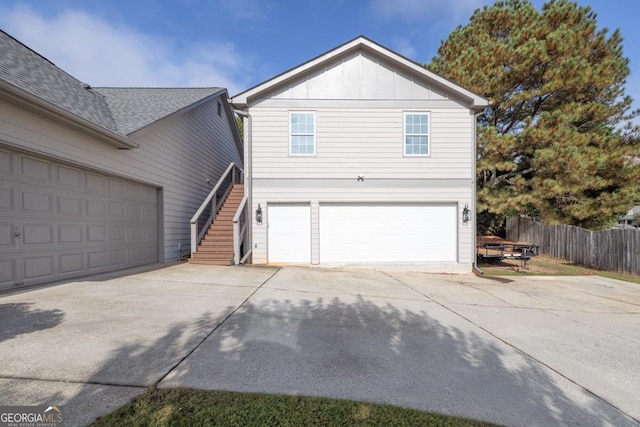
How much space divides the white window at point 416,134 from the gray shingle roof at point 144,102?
766 cm

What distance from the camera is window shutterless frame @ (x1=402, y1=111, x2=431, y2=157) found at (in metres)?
9.21

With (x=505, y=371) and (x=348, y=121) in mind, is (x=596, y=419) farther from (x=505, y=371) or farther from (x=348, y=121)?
(x=348, y=121)

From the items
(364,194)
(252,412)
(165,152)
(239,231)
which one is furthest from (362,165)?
(252,412)

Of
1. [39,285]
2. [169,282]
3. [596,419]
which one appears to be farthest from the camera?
[169,282]

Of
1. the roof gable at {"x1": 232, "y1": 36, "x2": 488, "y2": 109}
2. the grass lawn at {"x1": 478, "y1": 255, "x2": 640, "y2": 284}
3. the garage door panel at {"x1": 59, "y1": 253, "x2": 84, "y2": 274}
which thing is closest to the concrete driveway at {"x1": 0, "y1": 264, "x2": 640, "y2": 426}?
the garage door panel at {"x1": 59, "y1": 253, "x2": 84, "y2": 274}

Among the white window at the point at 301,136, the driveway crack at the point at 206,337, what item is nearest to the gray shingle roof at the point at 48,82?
the white window at the point at 301,136

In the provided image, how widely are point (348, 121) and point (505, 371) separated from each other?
312 inches

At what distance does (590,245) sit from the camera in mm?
10289

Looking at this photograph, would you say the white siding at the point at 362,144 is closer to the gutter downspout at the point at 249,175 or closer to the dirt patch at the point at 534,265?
the gutter downspout at the point at 249,175

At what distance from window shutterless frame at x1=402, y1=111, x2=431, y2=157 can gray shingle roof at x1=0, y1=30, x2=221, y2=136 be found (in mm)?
7631

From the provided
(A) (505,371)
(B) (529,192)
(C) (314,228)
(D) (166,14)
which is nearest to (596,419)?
(A) (505,371)

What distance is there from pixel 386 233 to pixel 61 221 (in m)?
8.24

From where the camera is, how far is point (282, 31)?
12477 mm

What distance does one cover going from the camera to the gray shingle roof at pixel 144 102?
26.1 ft
